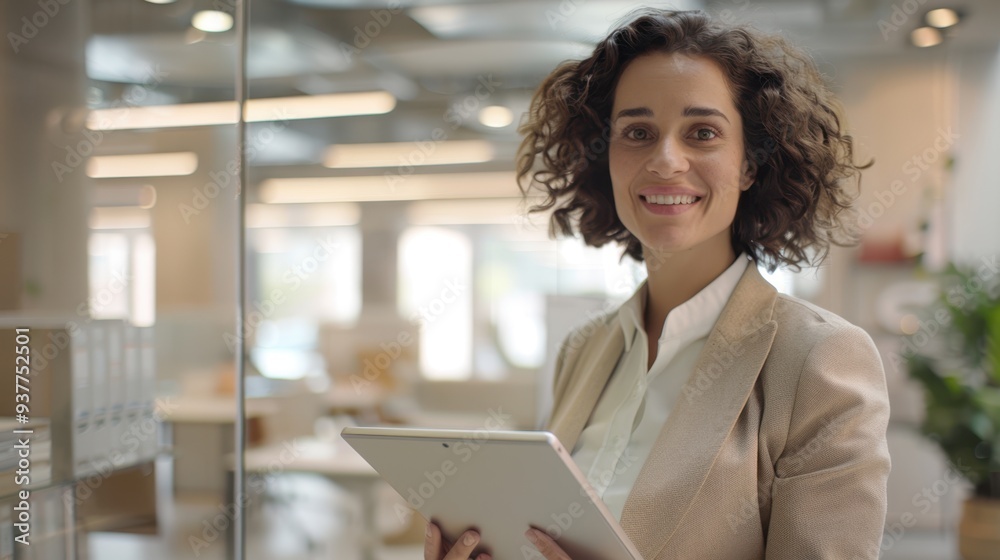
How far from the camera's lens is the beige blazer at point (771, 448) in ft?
3.62

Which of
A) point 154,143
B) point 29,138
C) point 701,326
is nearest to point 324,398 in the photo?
point 154,143

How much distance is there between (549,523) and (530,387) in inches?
131

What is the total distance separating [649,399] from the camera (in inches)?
54.4

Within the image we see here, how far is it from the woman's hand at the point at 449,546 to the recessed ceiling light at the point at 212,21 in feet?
4.87

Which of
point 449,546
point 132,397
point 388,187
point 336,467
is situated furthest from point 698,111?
point 388,187

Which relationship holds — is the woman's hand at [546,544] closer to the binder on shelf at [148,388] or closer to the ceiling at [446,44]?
the binder on shelf at [148,388]

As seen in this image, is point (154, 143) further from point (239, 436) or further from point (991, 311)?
point (991, 311)

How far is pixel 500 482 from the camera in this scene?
1062 mm

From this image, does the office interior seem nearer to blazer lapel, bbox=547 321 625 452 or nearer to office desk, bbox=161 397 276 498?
office desk, bbox=161 397 276 498

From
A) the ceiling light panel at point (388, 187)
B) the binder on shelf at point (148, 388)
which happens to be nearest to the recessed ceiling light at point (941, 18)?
the ceiling light panel at point (388, 187)

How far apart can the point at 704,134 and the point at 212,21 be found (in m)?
1.41

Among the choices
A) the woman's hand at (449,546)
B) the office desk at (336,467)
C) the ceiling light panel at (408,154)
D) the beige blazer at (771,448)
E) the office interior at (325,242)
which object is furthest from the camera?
the ceiling light panel at (408,154)

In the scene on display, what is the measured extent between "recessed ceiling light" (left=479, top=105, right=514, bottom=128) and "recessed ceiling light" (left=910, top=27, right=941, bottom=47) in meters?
2.62

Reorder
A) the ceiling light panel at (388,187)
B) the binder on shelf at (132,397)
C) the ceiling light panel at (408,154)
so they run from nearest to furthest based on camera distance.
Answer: the binder on shelf at (132,397), the ceiling light panel at (388,187), the ceiling light panel at (408,154)
